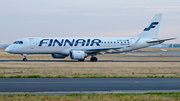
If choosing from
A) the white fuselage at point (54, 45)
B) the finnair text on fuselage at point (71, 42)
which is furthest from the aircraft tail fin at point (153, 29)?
the finnair text on fuselage at point (71, 42)

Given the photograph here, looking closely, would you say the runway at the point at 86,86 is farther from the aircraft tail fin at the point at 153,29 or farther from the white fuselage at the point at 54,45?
the aircraft tail fin at the point at 153,29

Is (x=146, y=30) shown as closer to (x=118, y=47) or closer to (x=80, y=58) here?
(x=118, y=47)

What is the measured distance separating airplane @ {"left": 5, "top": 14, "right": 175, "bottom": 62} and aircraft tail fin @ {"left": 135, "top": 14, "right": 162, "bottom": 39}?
1.55m

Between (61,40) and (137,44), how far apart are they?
1344cm

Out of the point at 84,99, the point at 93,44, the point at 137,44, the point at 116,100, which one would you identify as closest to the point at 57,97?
the point at 84,99

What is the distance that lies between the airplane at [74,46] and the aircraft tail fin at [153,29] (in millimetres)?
1546

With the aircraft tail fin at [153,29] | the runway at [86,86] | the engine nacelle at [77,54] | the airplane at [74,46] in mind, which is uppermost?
the aircraft tail fin at [153,29]

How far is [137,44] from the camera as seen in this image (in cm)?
4997

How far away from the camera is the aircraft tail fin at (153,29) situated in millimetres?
51281

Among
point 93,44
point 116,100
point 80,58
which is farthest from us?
point 93,44

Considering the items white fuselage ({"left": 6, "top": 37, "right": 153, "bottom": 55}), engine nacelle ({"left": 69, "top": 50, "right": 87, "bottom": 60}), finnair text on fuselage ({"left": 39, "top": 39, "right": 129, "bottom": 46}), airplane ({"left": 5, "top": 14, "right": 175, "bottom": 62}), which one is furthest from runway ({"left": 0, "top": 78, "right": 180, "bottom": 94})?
finnair text on fuselage ({"left": 39, "top": 39, "right": 129, "bottom": 46})

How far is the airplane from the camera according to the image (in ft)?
149

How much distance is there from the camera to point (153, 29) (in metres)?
51.4

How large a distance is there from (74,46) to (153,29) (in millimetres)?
15104
